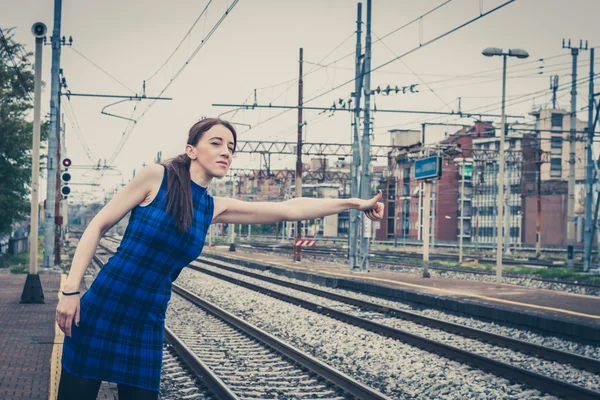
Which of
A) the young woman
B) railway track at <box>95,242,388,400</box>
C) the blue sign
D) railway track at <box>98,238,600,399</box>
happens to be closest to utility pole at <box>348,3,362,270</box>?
the blue sign

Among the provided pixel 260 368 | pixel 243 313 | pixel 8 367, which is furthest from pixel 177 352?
pixel 243 313

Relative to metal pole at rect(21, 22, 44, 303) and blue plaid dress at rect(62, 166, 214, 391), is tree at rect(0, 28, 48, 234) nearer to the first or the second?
metal pole at rect(21, 22, 44, 303)

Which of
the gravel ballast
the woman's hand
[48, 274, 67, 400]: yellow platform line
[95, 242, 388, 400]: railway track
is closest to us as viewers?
the woman's hand

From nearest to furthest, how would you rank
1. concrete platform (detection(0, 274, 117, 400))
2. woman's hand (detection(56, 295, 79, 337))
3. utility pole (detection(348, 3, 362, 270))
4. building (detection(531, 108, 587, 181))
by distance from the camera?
1. woman's hand (detection(56, 295, 79, 337))
2. concrete platform (detection(0, 274, 117, 400))
3. utility pole (detection(348, 3, 362, 270))
4. building (detection(531, 108, 587, 181))

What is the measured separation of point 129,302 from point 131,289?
0.05 meters

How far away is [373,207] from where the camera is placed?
3.17 metres

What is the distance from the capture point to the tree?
31.5 meters

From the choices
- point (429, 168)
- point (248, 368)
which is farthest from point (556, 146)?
point (248, 368)

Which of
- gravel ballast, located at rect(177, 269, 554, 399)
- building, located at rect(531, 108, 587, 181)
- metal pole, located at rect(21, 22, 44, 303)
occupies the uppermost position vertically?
building, located at rect(531, 108, 587, 181)

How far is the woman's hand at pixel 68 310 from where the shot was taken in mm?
2670

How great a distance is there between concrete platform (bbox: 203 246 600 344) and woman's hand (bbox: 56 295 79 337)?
11.0 m

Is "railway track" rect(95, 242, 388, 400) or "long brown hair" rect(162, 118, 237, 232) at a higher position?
"long brown hair" rect(162, 118, 237, 232)

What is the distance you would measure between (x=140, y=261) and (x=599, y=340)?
36.1ft

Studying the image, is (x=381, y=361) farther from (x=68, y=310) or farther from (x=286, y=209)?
(x=68, y=310)
